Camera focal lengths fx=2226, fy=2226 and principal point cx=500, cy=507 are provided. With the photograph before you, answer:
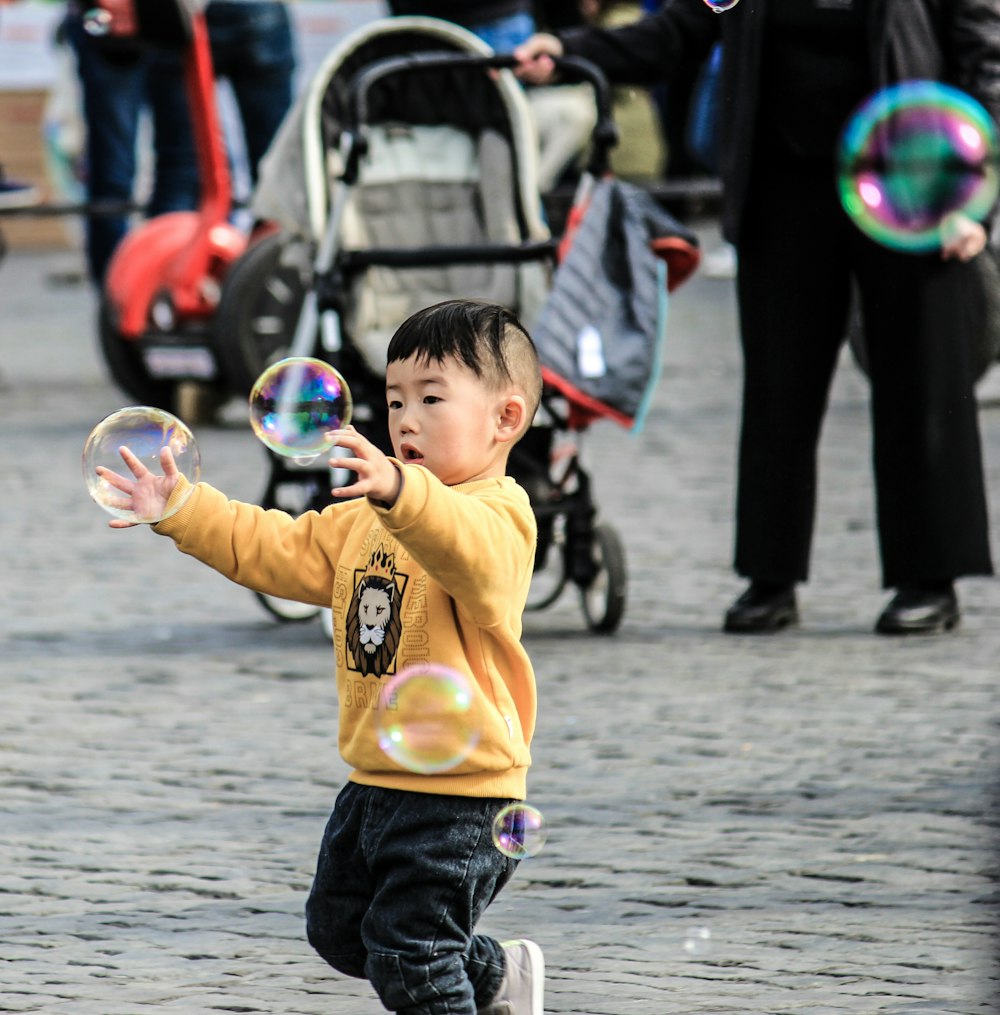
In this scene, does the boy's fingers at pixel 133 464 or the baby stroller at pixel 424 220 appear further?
the baby stroller at pixel 424 220

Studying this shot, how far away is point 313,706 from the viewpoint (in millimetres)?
5016

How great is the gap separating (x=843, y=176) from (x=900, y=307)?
1.92ft

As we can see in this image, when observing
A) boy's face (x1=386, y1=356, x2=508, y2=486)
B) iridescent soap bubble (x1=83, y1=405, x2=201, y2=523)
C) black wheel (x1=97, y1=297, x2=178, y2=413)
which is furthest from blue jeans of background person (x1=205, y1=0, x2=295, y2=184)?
boy's face (x1=386, y1=356, x2=508, y2=486)

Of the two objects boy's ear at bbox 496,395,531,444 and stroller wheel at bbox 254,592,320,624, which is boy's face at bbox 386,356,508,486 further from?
stroller wheel at bbox 254,592,320,624

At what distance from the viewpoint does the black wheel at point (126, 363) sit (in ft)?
30.3

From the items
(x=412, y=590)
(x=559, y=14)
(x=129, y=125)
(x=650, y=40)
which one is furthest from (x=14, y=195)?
(x=412, y=590)

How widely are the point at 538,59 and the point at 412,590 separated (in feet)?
9.96

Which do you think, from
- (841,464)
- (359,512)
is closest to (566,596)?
(841,464)

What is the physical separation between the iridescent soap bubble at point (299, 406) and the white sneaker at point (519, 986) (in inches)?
30.2

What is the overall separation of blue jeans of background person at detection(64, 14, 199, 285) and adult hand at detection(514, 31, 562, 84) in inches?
174

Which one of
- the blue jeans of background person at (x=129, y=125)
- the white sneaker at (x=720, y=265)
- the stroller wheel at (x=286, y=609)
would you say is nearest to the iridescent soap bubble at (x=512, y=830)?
the stroller wheel at (x=286, y=609)

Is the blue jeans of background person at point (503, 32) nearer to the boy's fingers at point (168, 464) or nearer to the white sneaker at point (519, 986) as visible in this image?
the boy's fingers at point (168, 464)

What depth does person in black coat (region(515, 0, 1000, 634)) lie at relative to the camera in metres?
5.44

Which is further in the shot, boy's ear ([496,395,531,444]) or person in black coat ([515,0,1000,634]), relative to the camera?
person in black coat ([515,0,1000,634])
